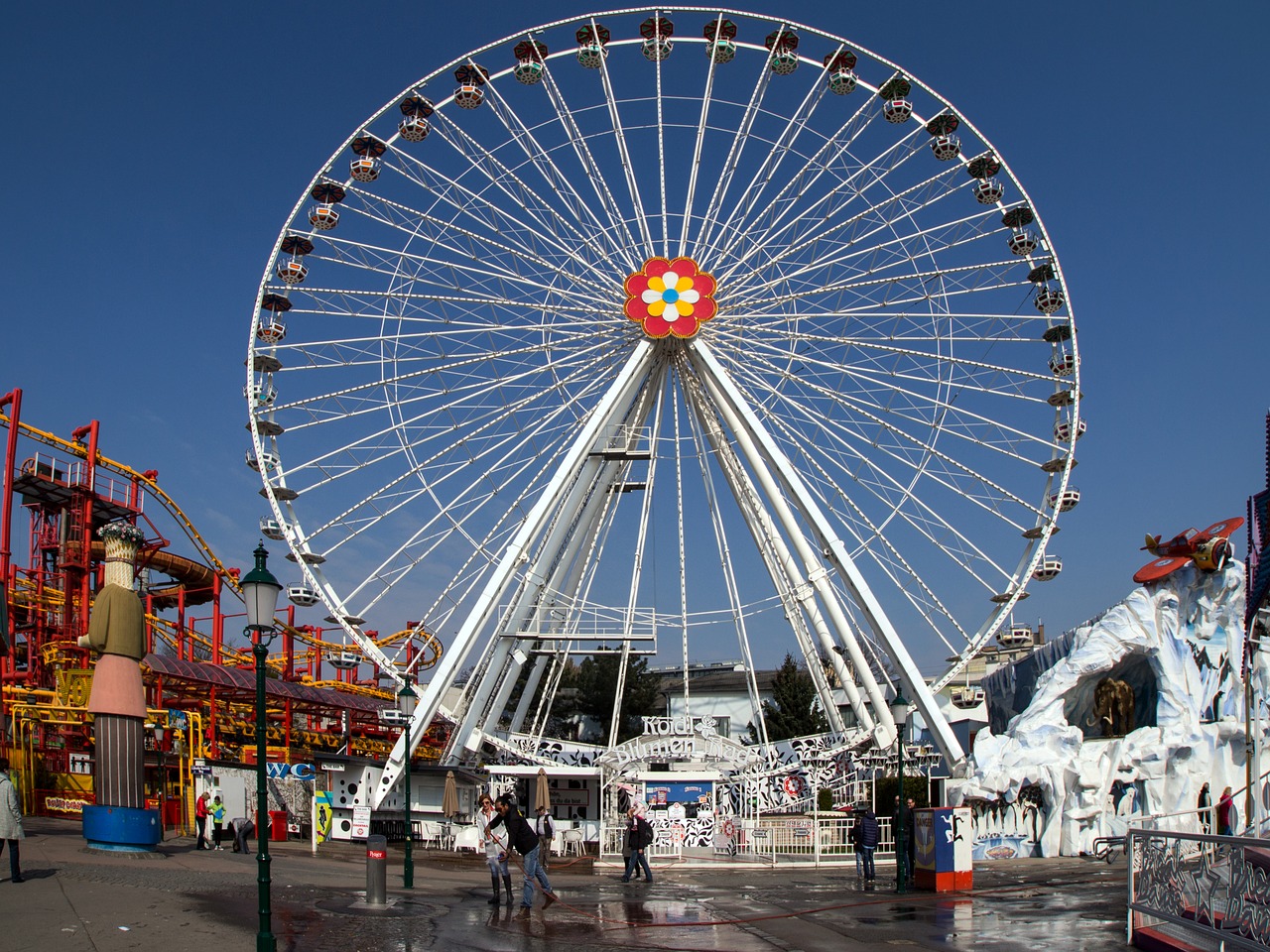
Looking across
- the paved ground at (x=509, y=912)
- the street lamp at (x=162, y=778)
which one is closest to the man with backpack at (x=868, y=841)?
the paved ground at (x=509, y=912)

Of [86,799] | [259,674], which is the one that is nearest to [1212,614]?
[259,674]

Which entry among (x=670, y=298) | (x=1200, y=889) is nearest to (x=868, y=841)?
(x=1200, y=889)

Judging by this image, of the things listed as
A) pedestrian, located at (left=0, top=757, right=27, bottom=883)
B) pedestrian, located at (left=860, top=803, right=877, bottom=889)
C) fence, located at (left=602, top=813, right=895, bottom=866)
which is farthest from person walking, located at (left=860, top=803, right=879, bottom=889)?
pedestrian, located at (left=0, top=757, right=27, bottom=883)

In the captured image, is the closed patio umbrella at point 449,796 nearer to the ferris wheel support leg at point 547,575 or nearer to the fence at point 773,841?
the ferris wheel support leg at point 547,575

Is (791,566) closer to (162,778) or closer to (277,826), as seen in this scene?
(277,826)

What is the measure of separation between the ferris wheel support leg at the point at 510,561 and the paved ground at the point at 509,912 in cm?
594

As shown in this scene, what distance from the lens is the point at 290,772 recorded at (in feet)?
98.5

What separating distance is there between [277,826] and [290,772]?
1.83 metres

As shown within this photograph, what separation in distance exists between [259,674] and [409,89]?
22354mm

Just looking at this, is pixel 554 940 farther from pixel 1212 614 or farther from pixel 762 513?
pixel 1212 614

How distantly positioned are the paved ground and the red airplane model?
11392 millimetres

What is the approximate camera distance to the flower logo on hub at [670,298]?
29078 millimetres

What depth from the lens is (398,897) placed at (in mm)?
16156

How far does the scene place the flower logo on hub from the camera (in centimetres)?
2908
